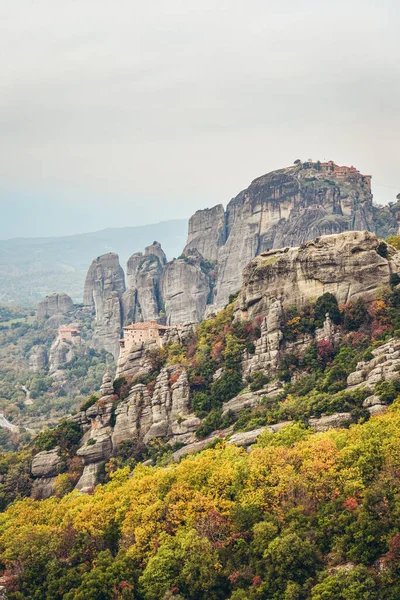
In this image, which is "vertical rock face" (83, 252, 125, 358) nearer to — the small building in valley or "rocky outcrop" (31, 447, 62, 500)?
the small building in valley

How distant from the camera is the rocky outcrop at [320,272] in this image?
178 ft

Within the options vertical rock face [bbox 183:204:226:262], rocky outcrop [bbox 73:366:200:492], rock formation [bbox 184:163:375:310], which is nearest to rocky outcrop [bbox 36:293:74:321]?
vertical rock face [bbox 183:204:226:262]

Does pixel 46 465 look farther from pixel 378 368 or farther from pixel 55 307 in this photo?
pixel 55 307

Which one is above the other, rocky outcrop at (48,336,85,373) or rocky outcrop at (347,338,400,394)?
rocky outcrop at (347,338,400,394)

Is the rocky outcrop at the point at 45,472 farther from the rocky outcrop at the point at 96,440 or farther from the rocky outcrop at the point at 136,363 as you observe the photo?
the rocky outcrop at the point at 136,363

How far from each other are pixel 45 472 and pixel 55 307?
125 metres

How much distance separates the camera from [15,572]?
35500mm

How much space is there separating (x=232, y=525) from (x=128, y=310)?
4342 inches

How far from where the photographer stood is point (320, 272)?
55.7 meters

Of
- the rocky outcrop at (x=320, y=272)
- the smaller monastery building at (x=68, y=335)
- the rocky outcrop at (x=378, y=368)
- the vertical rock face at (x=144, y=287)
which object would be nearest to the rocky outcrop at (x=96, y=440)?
the rocky outcrop at (x=320, y=272)

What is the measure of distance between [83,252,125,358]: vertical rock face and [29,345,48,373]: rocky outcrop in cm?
1006

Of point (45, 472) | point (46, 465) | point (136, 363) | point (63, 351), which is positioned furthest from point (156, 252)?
A: point (45, 472)

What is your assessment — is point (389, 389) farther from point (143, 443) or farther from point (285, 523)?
point (143, 443)

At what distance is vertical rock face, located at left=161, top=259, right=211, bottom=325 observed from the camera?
127 metres
